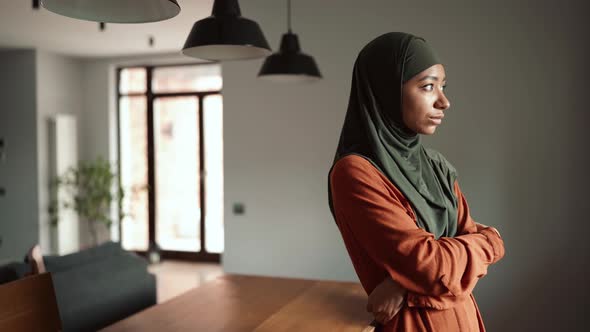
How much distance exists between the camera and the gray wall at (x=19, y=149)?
20.3 ft

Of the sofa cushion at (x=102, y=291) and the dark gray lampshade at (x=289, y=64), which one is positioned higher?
the dark gray lampshade at (x=289, y=64)

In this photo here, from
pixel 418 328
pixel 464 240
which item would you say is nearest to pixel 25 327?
pixel 418 328

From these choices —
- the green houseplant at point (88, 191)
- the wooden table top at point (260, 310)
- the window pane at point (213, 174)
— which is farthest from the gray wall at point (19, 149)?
the wooden table top at point (260, 310)

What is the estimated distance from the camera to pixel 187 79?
6645mm

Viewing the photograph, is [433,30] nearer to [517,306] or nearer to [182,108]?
[517,306]

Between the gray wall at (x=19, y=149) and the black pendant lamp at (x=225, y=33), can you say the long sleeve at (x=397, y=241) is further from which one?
the gray wall at (x=19, y=149)

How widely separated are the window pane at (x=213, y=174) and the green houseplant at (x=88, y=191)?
109cm

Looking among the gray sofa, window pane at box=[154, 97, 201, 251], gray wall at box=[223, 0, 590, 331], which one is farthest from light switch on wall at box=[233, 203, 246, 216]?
window pane at box=[154, 97, 201, 251]

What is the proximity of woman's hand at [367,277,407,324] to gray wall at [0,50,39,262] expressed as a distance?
5915 millimetres

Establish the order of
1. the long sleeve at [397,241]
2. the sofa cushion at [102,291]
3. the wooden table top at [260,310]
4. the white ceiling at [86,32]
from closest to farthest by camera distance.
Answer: the long sleeve at [397,241]
the wooden table top at [260,310]
the sofa cushion at [102,291]
the white ceiling at [86,32]

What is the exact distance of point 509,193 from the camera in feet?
10.8

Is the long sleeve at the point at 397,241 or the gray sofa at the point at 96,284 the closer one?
the long sleeve at the point at 397,241

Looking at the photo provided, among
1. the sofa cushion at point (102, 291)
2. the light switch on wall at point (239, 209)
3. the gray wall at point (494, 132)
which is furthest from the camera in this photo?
the light switch on wall at point (239, 209)

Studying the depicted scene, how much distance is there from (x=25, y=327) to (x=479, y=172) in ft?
8.72
